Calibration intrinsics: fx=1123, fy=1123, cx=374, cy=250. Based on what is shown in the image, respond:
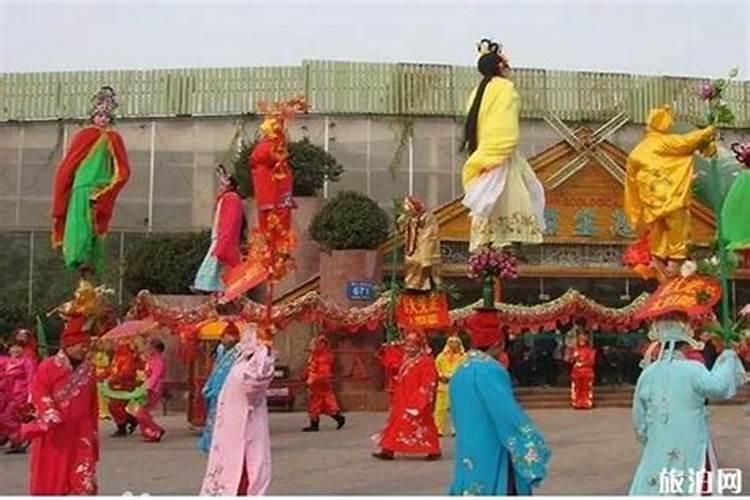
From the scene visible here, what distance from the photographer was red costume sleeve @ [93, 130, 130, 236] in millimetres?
8570

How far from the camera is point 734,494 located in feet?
21.6

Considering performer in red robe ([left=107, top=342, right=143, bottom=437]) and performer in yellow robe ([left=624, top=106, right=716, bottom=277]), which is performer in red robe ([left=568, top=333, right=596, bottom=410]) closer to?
performer in red robe ([left=107, top=342, right=143, bottom=437])

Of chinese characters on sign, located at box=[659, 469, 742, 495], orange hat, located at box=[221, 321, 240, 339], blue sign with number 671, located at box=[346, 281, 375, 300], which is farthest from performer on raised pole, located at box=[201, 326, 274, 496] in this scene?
blue sign with number 671, located at box=[346, 281, 375, 300]

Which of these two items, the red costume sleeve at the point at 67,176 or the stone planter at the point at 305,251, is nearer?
the red costume sleeve at the point at 67,176

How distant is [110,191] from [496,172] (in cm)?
302

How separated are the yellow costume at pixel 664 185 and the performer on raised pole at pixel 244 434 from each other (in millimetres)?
2915

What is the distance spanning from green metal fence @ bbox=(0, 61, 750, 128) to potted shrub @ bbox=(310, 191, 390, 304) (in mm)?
6581

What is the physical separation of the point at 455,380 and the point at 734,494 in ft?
5.91

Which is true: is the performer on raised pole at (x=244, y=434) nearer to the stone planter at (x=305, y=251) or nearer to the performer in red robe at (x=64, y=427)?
the performer in red robe at (x=64, y=427)

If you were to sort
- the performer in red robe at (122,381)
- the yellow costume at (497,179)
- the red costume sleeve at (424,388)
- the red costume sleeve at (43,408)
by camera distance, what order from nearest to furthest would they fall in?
the red costume sleeve at (43,408), the yellow costume at (497,179), the red costume sleeve at (424,388), the performer in red robe at (122,381)

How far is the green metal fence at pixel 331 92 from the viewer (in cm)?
2648

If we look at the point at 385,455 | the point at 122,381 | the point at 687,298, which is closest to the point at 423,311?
the point at 385,455

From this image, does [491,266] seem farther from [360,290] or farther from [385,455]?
[360,290]

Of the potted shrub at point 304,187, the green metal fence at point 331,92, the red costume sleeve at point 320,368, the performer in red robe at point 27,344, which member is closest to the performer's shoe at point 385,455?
the red costume sleeve at point 320,368
